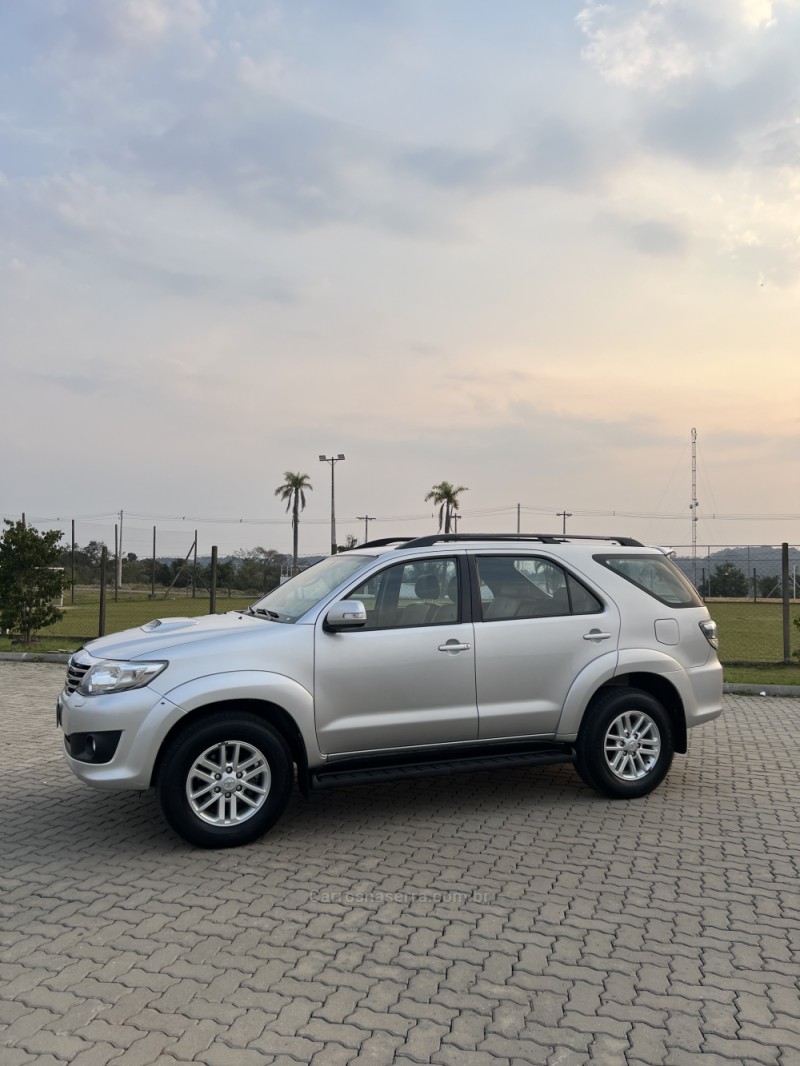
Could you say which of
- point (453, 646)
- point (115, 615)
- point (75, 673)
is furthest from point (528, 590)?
point (115, 615)

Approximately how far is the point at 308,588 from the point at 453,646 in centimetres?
118

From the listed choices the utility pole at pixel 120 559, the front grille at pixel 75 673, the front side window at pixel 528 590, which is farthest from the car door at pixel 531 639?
the utility pole at pixel 120 559

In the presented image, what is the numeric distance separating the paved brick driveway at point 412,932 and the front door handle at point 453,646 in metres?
1.15

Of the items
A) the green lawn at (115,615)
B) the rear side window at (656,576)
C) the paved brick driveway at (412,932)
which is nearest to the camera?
the paved brick driveway at (412,932)

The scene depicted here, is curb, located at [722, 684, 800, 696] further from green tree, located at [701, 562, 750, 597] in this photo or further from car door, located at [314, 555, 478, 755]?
green tree, located at [701, 562, 750, 597]

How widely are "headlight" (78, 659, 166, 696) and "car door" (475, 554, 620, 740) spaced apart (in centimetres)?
211

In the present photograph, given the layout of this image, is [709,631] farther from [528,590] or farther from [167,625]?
[167,625]

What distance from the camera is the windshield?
5.97 metres

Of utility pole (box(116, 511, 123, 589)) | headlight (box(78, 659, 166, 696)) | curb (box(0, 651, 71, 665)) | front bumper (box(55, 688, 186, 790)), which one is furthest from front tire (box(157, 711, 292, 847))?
utility pole (box(116, 511, 123, 589))

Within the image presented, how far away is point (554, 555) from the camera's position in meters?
6.49

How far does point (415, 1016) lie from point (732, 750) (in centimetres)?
573

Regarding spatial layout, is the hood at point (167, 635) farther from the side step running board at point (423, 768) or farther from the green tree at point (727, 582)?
the green tree at point (727, 582)

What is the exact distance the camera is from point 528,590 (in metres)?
6.29

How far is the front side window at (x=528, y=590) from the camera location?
20.2 feet
